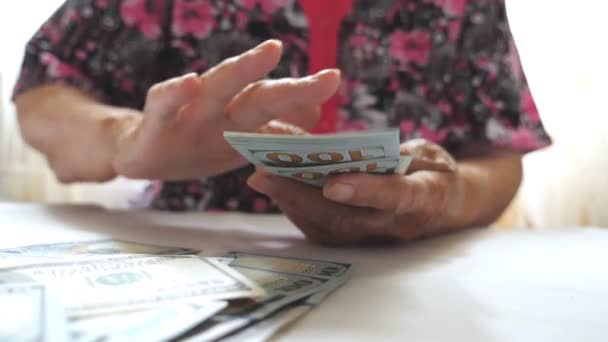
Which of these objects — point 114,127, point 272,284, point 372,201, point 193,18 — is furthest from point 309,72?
point 272,284

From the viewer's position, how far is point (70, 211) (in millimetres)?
694

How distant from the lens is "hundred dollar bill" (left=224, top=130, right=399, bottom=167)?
1.24 ft

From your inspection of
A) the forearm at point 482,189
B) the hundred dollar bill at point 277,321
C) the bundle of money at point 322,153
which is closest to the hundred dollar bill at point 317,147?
the bundle of money at point 322,153

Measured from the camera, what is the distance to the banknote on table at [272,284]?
0.92 ft

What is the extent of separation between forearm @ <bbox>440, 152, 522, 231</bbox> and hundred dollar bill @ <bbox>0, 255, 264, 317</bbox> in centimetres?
31

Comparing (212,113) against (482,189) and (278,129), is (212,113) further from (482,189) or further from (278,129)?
(482,189)

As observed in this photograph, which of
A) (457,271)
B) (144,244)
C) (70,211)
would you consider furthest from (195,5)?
(457,271)

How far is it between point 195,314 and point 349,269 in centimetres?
17

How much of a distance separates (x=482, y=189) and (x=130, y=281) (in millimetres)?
479

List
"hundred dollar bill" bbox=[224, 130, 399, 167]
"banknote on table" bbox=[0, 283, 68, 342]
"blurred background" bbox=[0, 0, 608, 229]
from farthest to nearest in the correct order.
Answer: "blurred background" bbox=[0, 0, 608, 229] → "hundred dollar bill" bbox=[224, 130, 399, 167] → "banknote on table" bbox=[0, 283, 68, 342]

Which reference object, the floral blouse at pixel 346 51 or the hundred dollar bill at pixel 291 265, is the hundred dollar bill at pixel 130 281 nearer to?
the hundred dollar bill at pixel 291 265

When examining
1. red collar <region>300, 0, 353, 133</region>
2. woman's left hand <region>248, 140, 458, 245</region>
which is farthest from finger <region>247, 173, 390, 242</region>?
red collar <region>300, 0, 353, 133</region>

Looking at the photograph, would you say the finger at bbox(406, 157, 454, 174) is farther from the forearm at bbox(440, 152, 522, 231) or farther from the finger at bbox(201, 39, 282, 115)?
the finger at bbox(201, 39, 282, 115)

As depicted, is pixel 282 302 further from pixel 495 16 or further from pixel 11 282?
pixel 495 16
